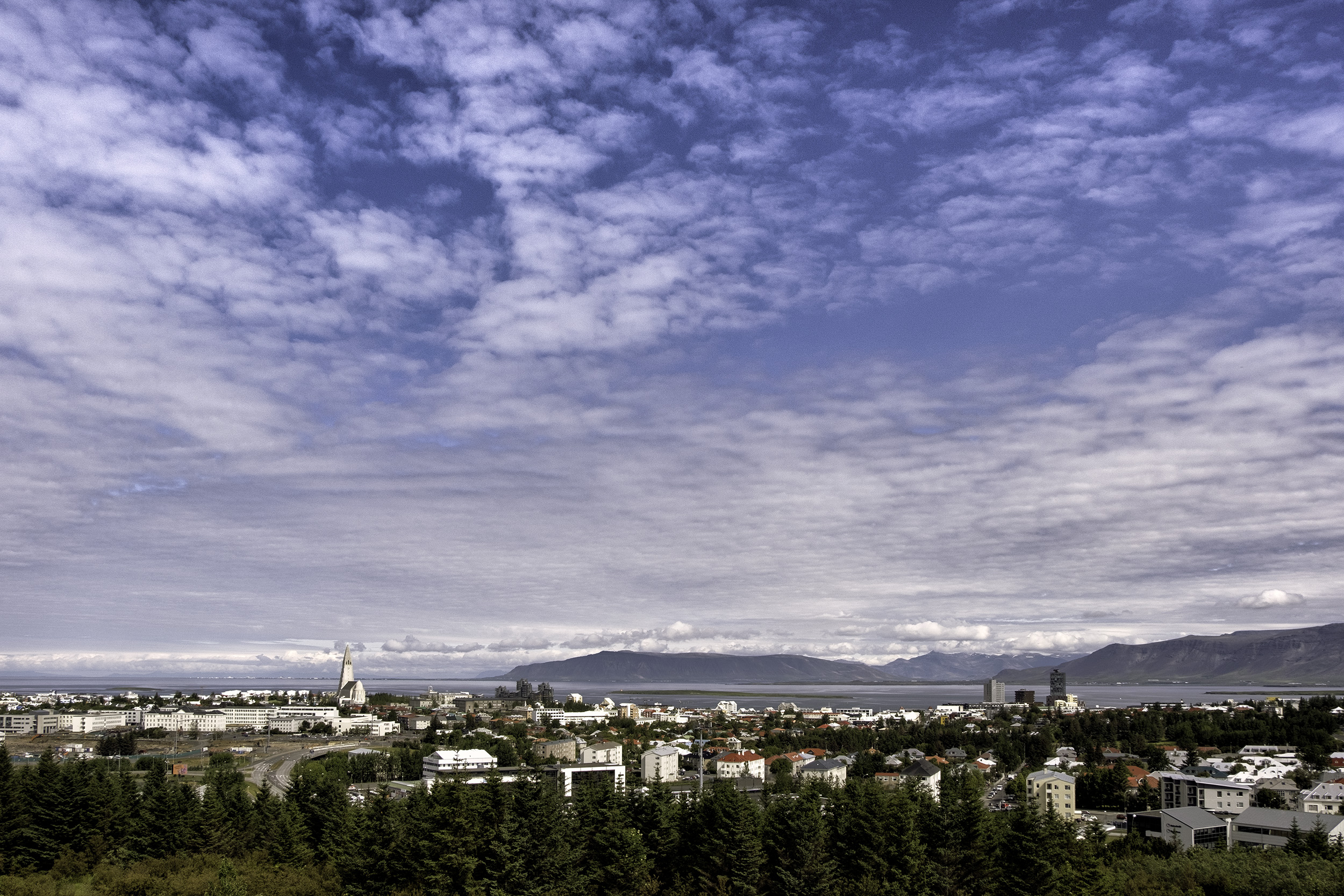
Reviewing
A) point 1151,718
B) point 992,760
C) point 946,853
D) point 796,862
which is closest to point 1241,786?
point 992,760

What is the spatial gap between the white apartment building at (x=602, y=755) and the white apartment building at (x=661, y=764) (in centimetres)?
181

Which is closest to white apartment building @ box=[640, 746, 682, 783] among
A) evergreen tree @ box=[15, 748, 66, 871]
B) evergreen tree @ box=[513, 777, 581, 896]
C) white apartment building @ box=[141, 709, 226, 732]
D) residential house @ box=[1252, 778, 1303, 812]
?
residential house @ box=[1252, 778, 1303, 812]

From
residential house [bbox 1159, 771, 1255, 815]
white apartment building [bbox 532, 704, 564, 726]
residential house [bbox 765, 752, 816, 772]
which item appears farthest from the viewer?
white apartment building [bbox 532, 704, 564, 726]

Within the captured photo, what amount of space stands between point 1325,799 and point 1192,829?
596 inches

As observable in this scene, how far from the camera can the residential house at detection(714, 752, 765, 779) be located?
62284mm

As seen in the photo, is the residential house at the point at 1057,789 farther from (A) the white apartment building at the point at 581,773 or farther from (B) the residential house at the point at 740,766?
(A) the white apartment building at the point at 581,773

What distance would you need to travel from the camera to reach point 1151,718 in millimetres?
88438

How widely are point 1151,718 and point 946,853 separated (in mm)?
75732

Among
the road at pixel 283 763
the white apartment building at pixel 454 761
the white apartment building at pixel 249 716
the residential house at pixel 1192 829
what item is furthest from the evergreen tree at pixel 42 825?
the white apartment building at pixel 249 716

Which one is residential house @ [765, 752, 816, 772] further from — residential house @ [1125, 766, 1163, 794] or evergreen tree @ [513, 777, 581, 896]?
evergreen tree @ [513, 777, 581, 896]

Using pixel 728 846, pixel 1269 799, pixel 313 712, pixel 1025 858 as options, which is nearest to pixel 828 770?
pixel 1269 799

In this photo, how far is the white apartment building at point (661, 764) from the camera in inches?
2408

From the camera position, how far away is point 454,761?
57781 mm

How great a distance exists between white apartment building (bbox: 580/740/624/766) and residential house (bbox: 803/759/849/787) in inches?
506
